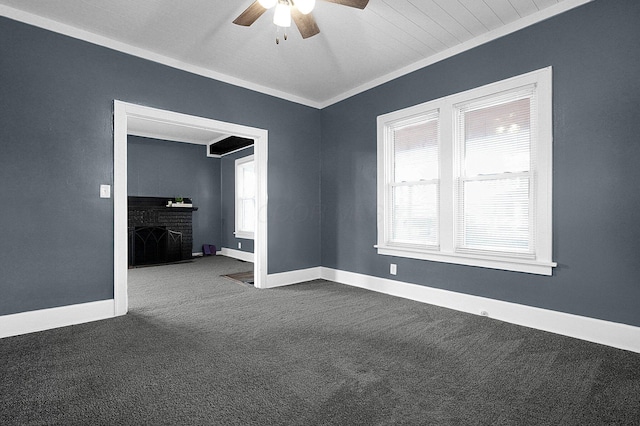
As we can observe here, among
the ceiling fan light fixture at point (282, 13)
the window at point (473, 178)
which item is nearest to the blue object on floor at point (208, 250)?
the window at point (473, 178)

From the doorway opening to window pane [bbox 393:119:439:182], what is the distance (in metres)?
1.78

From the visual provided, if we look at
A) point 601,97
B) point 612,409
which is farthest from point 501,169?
point 612,409

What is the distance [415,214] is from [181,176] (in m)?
5.82

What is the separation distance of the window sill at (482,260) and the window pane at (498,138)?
2.76 ft

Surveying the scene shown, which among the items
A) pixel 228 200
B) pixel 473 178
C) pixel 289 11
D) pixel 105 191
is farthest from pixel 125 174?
pixel 228 200

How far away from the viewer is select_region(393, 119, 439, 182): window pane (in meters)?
3.72

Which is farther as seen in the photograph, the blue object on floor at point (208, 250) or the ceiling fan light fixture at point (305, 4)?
the blue object on floor at point (208, 250)

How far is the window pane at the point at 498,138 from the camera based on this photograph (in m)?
2.99

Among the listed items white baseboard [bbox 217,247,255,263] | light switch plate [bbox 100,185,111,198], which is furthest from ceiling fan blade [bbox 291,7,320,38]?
white baseboard [bbox 217,247,255,263]

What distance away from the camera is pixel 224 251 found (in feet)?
26.4

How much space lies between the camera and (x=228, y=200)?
7.97 m

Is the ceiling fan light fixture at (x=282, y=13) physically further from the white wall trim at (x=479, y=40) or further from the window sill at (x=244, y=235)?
the window sill at (x=244, y=235)

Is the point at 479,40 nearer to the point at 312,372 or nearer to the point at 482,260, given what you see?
the point at 482,260

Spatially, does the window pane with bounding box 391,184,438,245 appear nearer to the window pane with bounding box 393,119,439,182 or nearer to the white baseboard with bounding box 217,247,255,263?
the window pane with bounding box 393,119,439,182
